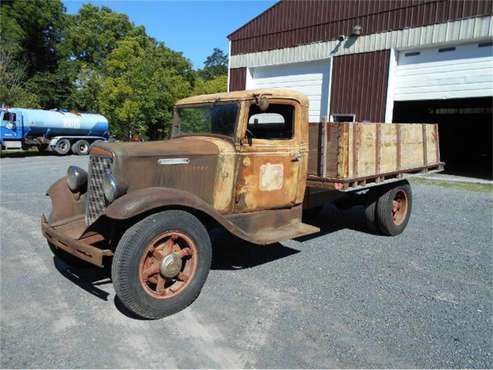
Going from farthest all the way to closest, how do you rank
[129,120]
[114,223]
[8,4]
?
[8,4], [129,120], [114,223]

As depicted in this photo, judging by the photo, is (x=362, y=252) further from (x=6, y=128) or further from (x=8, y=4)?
(x=8, y=4)

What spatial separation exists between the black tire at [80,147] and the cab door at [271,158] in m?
17.6

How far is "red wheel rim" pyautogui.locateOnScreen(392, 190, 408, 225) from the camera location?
6.50m

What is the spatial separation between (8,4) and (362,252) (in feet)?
126

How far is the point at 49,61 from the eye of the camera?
3778 centimetres

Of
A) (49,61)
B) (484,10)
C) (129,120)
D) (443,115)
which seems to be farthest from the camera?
(49,61)

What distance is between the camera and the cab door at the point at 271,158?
4.40 m

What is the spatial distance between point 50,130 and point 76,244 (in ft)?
59.3

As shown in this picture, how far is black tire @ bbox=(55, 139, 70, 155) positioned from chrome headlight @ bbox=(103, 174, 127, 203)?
1774 centimetres

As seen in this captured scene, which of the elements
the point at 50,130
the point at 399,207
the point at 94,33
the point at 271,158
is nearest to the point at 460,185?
the point at 399,207

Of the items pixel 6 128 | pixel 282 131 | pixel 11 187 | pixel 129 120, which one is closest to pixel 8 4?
pixel 129 120

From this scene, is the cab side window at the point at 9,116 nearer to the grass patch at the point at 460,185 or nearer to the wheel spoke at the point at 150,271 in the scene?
the grass patch at the point at 460,185

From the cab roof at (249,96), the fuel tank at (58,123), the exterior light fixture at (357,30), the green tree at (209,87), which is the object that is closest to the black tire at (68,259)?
the cab roof at (249,96)

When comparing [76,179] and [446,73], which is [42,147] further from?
[446,73]
